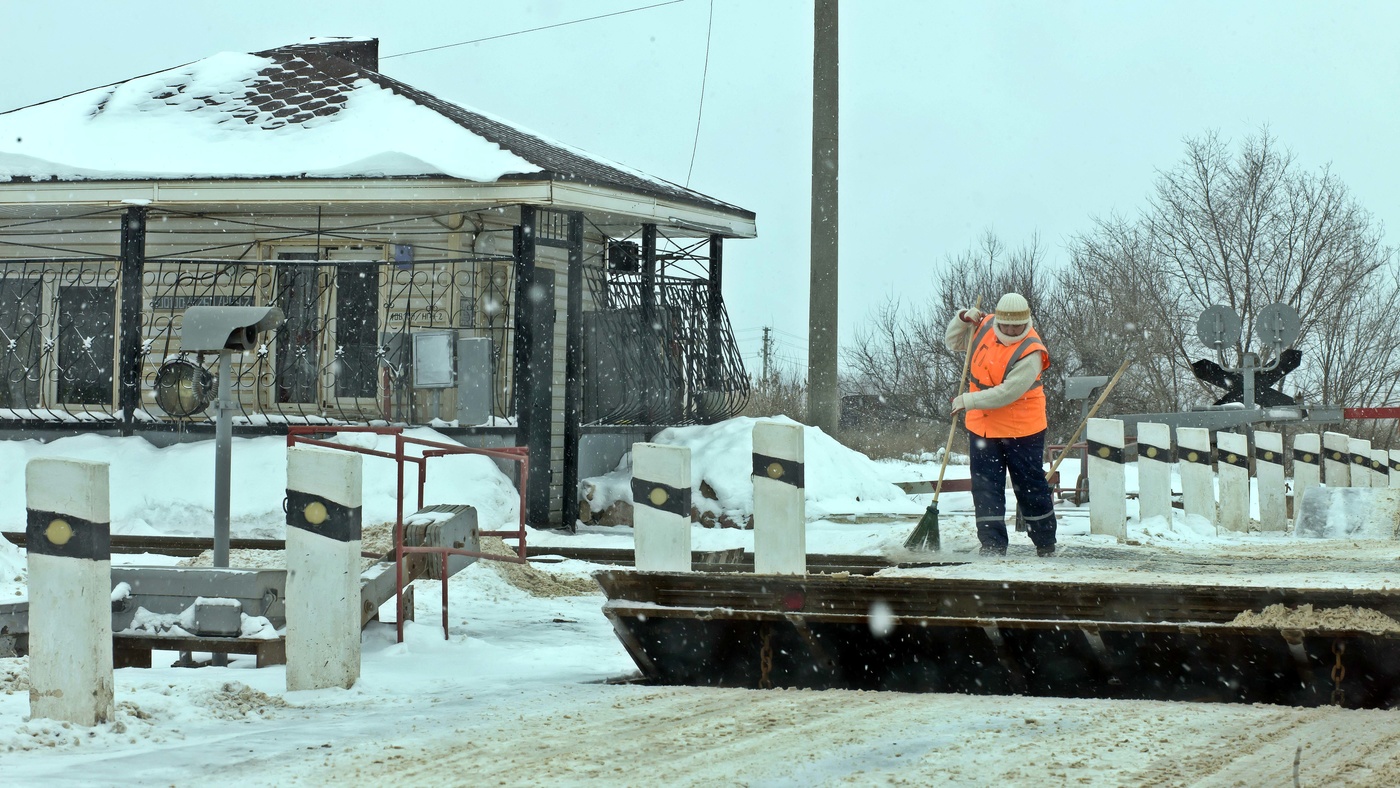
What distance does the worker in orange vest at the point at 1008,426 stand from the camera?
850 cm

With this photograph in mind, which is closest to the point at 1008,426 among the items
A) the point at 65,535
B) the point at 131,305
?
the point at 65,535

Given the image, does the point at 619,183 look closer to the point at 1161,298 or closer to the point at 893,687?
the point at 893,687

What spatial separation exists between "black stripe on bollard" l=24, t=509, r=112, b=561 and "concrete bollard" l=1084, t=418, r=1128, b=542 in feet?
25.6

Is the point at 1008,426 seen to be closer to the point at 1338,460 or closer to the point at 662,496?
the point at 662,496

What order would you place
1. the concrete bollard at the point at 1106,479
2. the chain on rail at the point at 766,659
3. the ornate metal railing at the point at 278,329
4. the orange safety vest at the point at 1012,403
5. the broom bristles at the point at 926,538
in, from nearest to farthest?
1. the chain on rail at the point at 766,659
2. the orange safety vest at the point at 1012,403
3. the broom bristles at the point at 926,538
4. the concrete bollard at the point at 1106,479
5. the ornate metal railing at the point at 278,329

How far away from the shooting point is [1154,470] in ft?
37.1

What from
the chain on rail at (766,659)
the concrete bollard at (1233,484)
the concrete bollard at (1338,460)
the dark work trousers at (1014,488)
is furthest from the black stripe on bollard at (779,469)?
the concrete bollard at (1338,460)

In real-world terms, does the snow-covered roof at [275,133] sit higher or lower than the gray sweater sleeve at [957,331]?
higher

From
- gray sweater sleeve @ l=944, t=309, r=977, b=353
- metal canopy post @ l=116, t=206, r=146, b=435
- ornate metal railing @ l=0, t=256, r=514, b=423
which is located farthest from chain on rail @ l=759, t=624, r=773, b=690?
metal canopy post @ l=116, t=206, r=146, b=435

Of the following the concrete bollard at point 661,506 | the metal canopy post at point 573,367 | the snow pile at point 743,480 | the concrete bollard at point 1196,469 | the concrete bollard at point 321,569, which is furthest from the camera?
the metal canopy post at point 573,367

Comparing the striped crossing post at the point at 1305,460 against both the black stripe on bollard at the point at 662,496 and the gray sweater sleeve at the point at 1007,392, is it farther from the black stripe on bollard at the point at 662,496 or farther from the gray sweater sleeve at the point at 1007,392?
the black stripe on bollard at the point at 662,496

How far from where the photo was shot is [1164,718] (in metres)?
4.23

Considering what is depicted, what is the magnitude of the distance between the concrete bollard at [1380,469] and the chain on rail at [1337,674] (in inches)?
465

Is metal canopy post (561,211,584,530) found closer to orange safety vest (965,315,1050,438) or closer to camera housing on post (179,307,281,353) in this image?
orange safety vest (965,315,1050,438)
